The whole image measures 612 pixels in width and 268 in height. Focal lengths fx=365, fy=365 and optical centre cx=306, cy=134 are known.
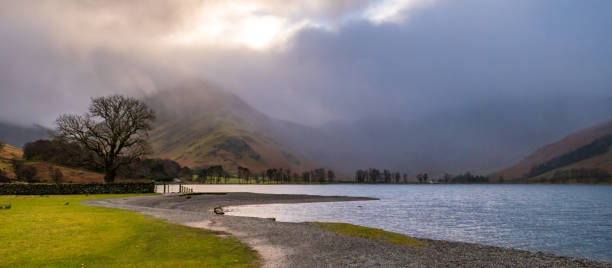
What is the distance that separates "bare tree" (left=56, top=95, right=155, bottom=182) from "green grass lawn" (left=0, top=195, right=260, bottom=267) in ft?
195

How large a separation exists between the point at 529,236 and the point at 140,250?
41.3 meters

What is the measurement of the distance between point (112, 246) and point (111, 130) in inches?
2902

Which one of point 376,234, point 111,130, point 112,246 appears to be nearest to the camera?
point 112,246

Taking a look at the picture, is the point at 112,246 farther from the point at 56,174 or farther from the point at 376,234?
the point at 56,174

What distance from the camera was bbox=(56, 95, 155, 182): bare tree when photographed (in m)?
82.6

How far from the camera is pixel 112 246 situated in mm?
19688

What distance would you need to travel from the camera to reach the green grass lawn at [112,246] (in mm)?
16562

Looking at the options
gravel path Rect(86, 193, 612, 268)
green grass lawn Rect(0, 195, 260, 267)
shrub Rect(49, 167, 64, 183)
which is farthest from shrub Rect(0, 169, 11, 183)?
gravel path Rect(86, 193, 612, 268)

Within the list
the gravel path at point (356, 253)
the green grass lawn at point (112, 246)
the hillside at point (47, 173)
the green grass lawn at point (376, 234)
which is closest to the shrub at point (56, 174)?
the hillside at point (47, 173)

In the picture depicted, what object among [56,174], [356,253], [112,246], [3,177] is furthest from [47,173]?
[356,253]

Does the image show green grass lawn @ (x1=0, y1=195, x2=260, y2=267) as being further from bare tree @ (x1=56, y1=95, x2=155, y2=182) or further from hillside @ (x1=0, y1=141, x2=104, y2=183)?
hillside @ (x1=0, y1=141, x2=104, y2=183)

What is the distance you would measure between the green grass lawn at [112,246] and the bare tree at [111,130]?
59.6 m

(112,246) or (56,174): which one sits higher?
(56,174)

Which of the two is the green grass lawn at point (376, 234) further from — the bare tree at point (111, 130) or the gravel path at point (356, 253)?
the bare tree at point (111, 130)
